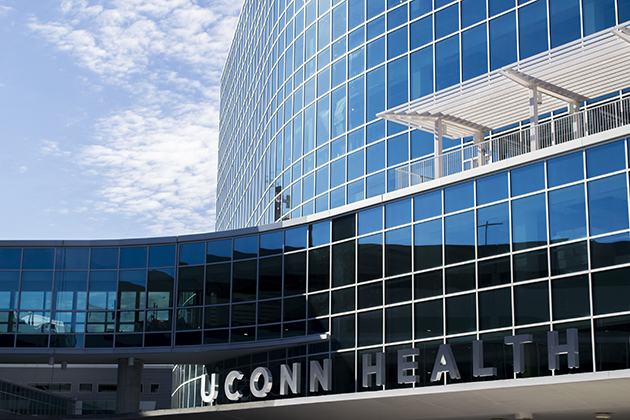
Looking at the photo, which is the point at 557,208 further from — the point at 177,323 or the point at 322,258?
the point at 177,323

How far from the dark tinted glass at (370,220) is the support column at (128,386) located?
1386 centimetres

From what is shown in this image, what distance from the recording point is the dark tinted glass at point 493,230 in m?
26.8

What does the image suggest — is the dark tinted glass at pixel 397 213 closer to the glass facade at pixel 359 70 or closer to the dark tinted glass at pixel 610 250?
the glass facade at pixel 359 70

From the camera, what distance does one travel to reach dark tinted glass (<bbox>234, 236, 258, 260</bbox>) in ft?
120

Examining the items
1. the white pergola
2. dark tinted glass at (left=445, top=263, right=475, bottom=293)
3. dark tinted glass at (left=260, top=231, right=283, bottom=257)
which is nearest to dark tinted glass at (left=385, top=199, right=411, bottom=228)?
the white pergola

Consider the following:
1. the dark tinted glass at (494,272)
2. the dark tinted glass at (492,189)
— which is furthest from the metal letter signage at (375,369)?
the dark tinted glass at (492,189)

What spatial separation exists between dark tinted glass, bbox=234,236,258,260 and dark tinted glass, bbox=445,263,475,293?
11167mm

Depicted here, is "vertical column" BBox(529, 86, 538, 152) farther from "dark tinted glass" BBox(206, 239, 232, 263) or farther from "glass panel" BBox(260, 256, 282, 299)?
"dark tinted glass" BBox(206, 239, 232, 263)

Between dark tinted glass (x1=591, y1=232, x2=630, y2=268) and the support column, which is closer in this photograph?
dark tinted glass (x1=591, y1=232, x2=630, y2=268)

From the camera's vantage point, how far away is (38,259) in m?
38.7

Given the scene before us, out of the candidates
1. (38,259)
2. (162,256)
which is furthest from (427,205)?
(38,259)

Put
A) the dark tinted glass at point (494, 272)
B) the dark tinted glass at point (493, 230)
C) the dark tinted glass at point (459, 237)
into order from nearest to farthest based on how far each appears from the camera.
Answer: the dark tinted glass at point (494, 272) → the dark tinted glass at point (493, 230) → the dark tinted glass at point (459, 237)

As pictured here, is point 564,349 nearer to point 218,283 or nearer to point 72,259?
point 218,283

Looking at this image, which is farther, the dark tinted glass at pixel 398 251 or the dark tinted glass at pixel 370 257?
the dark tinted glass at pixel 370 257
